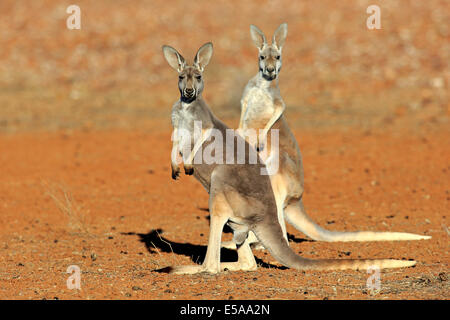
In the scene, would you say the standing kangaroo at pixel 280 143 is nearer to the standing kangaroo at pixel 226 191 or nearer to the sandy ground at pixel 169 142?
the sandy ground at pixel 169 142

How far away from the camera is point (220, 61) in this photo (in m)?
17.2

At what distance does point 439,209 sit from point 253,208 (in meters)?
3.32

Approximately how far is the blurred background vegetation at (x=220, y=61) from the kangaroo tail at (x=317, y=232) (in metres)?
6.59

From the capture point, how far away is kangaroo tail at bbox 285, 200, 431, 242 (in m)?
5.63

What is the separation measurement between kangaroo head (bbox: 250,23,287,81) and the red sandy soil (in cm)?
143

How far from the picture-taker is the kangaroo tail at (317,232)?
563cm

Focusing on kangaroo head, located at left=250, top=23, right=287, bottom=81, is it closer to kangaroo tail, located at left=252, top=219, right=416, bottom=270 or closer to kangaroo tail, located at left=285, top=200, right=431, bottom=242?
kangaroo tail, located at left=285, top=200, right=431, bottom=242

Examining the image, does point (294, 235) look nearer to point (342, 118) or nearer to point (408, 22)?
point (342, 118)

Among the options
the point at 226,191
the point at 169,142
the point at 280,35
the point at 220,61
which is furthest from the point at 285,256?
the point at 220,61

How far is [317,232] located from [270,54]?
146 cm

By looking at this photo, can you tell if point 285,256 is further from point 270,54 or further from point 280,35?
point 280,35

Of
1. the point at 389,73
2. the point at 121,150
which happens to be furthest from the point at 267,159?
the point at 389,73

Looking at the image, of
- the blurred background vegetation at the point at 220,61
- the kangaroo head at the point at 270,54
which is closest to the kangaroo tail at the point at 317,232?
the kangaroo head at the point at 270,54
